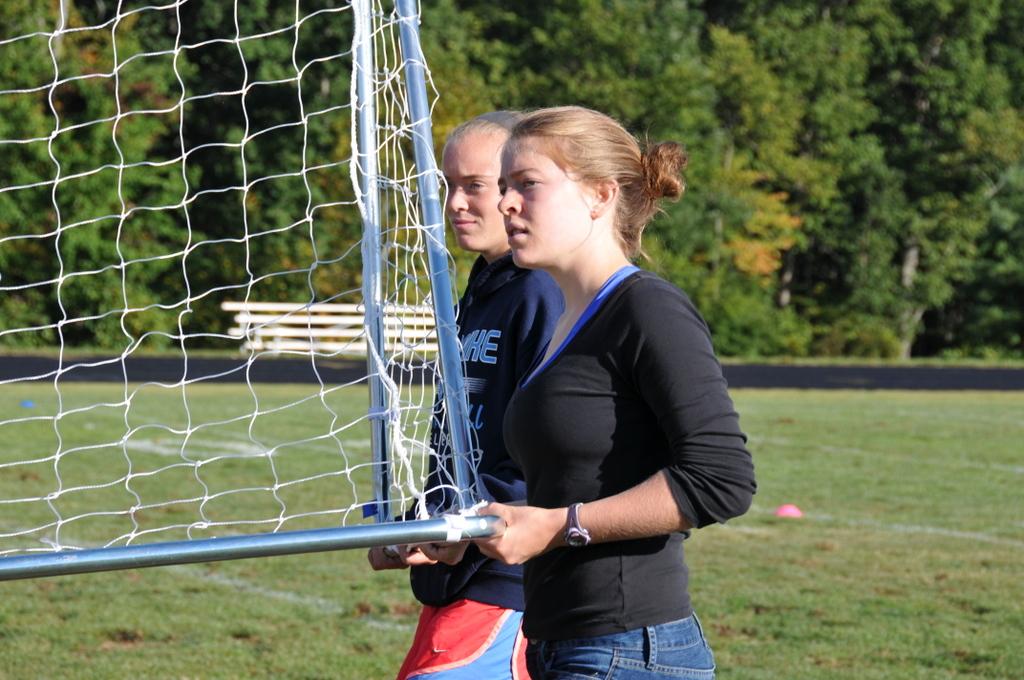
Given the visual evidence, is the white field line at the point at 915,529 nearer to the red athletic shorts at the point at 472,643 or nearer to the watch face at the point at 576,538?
the red athletic shorts at the point at 472,643

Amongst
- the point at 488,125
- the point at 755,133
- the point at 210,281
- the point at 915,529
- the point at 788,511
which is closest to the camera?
the point at 488,125

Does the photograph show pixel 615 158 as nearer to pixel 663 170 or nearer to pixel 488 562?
pixel 663 170

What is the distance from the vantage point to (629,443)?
7.79 feet

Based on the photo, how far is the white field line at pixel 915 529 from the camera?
27.7 ft

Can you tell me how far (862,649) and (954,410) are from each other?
1245 cm

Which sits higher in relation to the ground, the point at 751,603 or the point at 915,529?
the point at 751,603

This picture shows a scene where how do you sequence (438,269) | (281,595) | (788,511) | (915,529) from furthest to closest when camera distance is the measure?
(788,511), (915,529), (281,595), (438,269)

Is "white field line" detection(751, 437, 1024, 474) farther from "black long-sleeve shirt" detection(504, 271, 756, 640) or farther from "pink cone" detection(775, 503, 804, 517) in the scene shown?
"black long-sleeve shirt" detection(504, 271, 756, 640)

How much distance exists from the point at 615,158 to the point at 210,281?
26.6 meters

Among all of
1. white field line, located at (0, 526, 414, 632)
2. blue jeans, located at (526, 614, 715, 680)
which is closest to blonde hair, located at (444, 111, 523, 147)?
blue jeans, located at (526, 614, 715, 680)

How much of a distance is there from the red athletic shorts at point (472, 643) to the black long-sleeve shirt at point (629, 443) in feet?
2.28

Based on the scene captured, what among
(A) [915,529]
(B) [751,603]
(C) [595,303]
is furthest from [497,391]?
(A) [915,529]

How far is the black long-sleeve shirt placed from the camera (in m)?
2.28

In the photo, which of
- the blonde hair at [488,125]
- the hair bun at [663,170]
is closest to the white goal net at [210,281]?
the blonde hair at [488,125]
